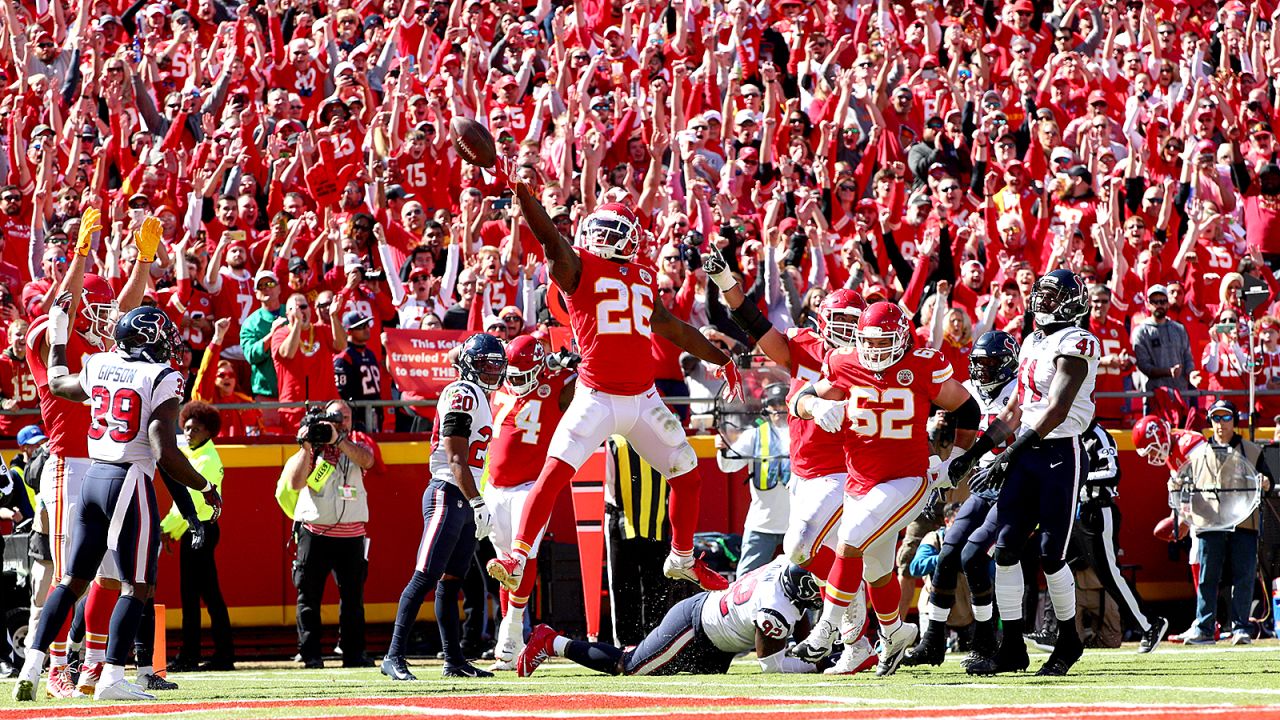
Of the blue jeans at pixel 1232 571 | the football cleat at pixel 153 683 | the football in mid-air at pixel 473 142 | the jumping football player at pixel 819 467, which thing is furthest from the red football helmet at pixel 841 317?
the blue jeans at pixel 1232 571

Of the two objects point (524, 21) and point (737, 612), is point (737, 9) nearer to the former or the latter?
point (524, 21)

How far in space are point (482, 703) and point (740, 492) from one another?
19.6ft

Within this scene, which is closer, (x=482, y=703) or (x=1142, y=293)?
(x=482, y=703)

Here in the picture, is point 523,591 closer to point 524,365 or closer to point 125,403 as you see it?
point 524,365

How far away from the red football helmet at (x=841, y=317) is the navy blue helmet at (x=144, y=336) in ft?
9.77

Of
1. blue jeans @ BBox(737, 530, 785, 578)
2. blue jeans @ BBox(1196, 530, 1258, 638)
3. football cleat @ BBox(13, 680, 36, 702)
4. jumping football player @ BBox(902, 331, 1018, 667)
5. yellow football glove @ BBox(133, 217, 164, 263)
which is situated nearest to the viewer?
football cleat @ BBox(13, 680, 36, 702)

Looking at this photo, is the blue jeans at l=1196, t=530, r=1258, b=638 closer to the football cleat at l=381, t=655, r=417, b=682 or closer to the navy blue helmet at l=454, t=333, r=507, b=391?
the navy blue helmet at l=454, t=333, r=507, b=391

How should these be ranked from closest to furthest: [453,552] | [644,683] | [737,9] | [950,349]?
[644,683] → [453,552] → [950,349] → [737,9]

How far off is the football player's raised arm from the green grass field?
1848 millimetres

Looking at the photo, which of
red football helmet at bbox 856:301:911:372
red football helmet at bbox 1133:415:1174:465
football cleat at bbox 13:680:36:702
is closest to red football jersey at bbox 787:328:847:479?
red football helmet at bbox 856:301:911:372

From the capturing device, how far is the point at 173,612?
1230 centimetres

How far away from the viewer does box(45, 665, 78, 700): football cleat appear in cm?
846

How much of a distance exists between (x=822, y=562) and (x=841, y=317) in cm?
135

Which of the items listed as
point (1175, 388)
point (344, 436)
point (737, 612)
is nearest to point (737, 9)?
point (1175, 388)
